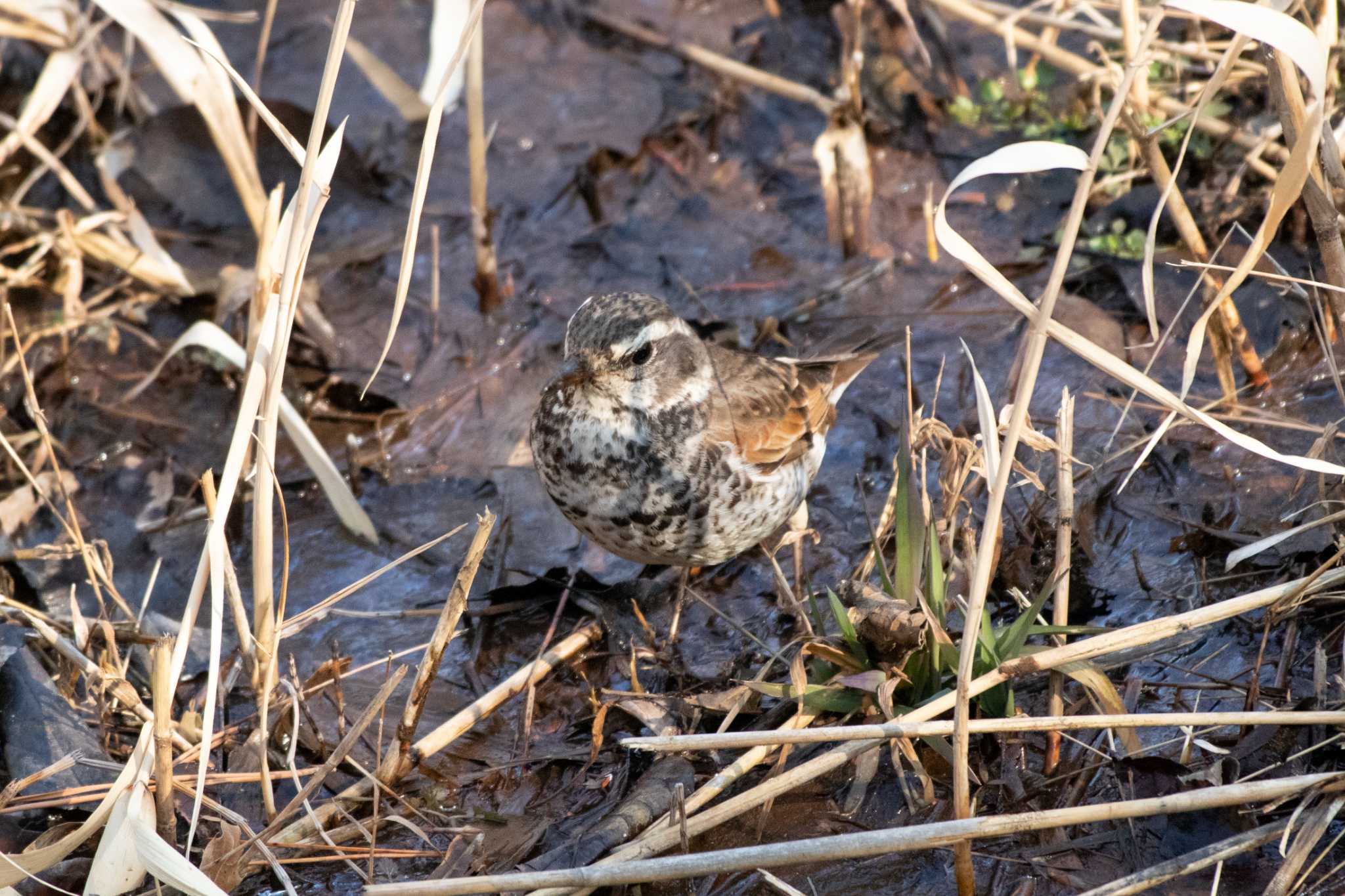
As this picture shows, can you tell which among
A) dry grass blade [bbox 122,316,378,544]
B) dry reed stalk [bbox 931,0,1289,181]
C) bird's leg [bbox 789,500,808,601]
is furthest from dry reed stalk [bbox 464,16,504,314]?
dry reed stalk [bbox 931,0,1289,181]

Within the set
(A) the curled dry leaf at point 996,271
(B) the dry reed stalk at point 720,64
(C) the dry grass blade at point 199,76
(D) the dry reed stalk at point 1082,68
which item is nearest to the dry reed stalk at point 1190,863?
(A) the curled dry leaf at point 996,271

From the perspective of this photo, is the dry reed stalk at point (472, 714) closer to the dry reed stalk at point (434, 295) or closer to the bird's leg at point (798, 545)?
the bird's leg at point (798, 545)

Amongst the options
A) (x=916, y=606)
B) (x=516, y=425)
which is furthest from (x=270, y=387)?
(x=516, y=425)

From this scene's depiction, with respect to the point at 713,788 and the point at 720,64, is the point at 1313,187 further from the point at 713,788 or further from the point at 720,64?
the point at 720,64

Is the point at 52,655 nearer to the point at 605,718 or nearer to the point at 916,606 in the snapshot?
the point at 605,718

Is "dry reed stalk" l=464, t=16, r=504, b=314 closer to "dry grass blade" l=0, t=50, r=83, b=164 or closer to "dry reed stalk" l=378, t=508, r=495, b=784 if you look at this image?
"dry grass blade" l=0, t=50, r=83, b=164

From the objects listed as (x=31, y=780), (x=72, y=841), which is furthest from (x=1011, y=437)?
(x=31, y=780)
